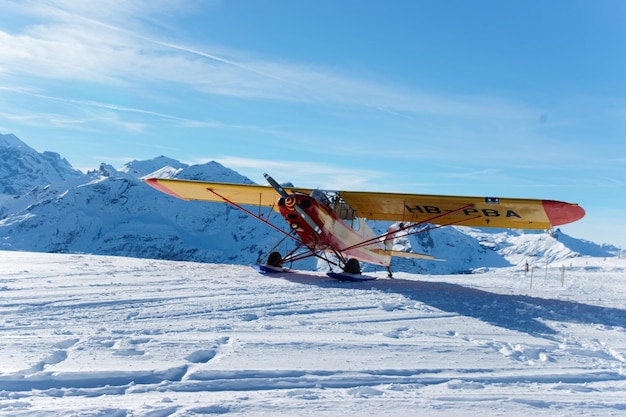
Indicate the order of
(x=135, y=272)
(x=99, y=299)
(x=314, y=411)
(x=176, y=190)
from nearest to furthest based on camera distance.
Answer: (x=314, y=411) < (x=99, y=299) < (x=135, y=272) < (x=176, y=190)

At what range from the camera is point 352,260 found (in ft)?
A: 43.7

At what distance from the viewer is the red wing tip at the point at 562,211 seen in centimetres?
1142

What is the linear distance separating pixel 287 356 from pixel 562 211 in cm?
966

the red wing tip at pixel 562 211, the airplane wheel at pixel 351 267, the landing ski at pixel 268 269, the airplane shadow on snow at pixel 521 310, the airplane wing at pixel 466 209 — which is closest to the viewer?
the airplane shadow on snow at pixel 521 310

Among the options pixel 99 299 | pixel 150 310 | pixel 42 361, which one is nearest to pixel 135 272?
pixel 99 299

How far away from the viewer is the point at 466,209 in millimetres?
13664

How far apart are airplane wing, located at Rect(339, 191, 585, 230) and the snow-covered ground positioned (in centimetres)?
418

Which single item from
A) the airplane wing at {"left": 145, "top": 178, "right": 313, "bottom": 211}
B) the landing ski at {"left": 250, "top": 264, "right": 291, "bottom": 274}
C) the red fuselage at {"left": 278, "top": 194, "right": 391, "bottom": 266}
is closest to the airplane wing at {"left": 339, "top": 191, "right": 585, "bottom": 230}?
the red fuselage at {"left": 278, "top": 194, "right": 391, "bottom": 266}

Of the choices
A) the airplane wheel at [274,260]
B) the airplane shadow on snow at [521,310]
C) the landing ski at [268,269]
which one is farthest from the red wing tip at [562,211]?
the airplane wheel at [274,260]

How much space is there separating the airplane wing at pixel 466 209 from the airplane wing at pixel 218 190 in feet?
7.34

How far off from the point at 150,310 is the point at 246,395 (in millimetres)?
3294

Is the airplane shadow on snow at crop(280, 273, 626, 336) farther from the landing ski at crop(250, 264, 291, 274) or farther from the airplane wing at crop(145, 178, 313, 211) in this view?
the airplane wing at crop(145, 178, 313, 211)

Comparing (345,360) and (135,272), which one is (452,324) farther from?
(135,272)

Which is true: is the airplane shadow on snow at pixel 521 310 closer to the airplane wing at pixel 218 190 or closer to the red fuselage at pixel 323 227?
the red fuselage at pixel 323 227
